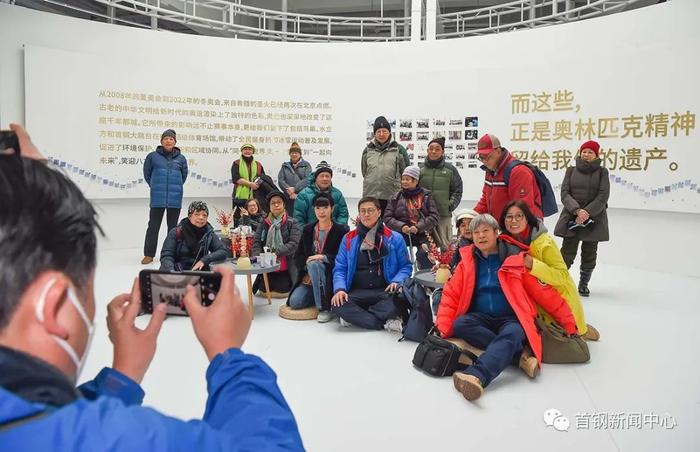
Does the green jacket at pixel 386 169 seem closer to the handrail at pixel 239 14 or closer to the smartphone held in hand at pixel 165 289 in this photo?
the handrail at pixel 239 14

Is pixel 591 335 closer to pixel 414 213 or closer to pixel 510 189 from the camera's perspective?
pixel 510 189

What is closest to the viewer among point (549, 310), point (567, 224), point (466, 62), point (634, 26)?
point (549, 310)

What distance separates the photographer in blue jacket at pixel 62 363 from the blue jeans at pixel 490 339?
225 centimetres

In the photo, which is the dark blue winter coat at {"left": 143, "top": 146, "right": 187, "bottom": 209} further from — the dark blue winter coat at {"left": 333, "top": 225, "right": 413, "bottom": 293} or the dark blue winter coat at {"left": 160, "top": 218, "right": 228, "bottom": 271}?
the dark blue winter coat at {"left": 333, "top": 225, "right": 413, "bottom": 293}

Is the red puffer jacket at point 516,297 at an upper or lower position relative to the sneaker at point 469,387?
upper

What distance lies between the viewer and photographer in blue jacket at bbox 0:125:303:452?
475 mm

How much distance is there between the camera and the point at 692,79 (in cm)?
564

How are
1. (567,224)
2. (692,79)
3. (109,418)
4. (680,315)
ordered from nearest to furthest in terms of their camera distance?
(109,418) → (680,315) → (567,224) → (692,79)

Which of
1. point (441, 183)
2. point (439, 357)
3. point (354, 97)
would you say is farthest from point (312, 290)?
point (354, 97)

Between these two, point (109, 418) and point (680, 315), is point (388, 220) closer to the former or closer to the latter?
point (680, 315)

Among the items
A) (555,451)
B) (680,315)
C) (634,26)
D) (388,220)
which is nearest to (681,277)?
(680,315)

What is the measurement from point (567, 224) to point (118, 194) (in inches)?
226

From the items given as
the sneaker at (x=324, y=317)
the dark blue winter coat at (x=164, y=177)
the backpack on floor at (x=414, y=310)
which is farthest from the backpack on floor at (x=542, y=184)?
the dark blue winter coat at (x=164, y=177)

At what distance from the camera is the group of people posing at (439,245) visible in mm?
3105
